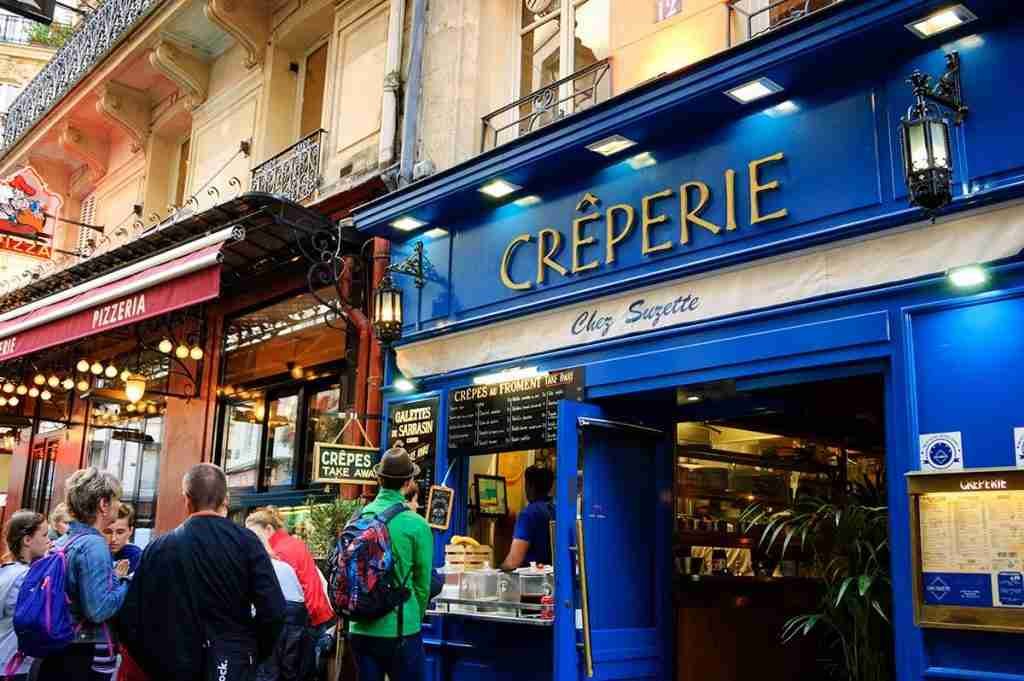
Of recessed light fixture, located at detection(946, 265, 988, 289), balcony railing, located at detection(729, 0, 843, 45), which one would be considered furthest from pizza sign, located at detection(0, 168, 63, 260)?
recessed light fixture, located at detection(946, 265, 988, 289)

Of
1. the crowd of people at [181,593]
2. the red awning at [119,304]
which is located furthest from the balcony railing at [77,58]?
the crowd of people at [181,593]

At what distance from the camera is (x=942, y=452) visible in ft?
17.1

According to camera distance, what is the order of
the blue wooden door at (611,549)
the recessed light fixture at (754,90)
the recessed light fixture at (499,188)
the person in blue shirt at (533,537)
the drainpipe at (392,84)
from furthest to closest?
the drainpipe at (392,84)
the recessed light fixture at (499,188)
the person in blue shirt at (533,537)
the blue wooden door at (611,549)
the recessed light fixture at (754,90)

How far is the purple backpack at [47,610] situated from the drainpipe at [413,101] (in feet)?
18.4

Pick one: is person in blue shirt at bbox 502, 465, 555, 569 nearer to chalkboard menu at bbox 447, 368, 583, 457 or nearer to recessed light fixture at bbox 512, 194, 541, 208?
chalkboard menu at bbox 447, 368, 583, 457

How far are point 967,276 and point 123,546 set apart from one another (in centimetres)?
500

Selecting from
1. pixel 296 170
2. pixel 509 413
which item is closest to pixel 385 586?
pixel 509 413

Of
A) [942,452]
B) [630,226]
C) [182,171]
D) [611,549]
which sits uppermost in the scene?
[182,171]

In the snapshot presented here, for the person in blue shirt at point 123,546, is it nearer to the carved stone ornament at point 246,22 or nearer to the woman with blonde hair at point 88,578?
the woman with blonde hair at point 88,578

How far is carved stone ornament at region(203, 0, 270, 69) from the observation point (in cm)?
1210

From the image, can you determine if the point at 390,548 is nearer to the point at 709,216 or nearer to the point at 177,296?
the point at 709,216

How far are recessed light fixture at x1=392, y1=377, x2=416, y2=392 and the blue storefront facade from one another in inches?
2.9

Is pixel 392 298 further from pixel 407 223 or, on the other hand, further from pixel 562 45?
pixel 562 45

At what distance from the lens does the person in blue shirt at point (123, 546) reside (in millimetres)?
5457
